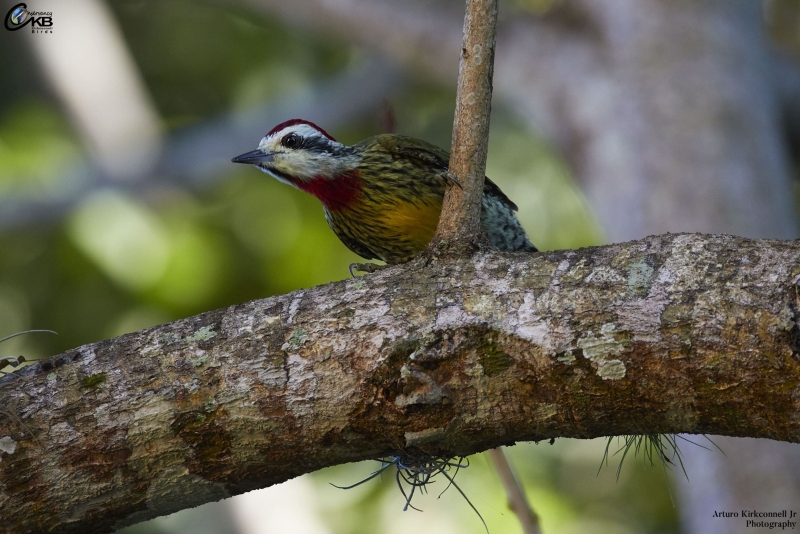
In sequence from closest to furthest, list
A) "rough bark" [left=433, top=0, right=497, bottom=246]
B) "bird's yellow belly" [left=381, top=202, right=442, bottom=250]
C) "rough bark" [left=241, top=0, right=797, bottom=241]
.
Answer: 1. "rough bark" [left=433, top=0, right=497, bottom=246]
2. "bird's yellow belly" [left=381, top=202, right=442, bottom=250]
3. "rough bark" [left=241, top=0, right=797, bottom=241]

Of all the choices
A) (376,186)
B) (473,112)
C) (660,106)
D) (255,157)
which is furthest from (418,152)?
(660,106)

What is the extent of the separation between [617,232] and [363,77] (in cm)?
373

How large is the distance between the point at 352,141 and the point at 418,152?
19.3 ft

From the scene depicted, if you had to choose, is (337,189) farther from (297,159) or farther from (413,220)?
(413,220)

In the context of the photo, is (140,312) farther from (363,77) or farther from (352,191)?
(352,191)

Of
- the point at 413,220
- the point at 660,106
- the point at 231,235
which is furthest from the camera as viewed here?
the point at 231,235

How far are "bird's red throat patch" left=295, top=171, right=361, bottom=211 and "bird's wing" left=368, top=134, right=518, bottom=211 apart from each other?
0.26 metres

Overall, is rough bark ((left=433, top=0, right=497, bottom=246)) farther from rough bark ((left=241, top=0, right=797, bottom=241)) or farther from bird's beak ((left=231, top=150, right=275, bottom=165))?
rough bark ((left=241, top=0, right=797, bottom=241))

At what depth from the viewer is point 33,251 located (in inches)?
352

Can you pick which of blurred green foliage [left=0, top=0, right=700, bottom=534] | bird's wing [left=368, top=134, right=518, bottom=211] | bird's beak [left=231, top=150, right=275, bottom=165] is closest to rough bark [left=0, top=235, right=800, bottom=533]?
bird's beak [left=231, top=150, right=275, bottom=165]

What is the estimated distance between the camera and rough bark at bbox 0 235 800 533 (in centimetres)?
208

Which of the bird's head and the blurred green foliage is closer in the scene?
the bird's head

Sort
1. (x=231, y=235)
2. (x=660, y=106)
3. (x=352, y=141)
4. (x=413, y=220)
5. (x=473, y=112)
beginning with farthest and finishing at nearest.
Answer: (x=352, y=141)
(x=231, y=235)
(x=660, y=106)
(x=413, y=220)
(x=473, y=112)

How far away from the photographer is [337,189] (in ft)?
13.0
